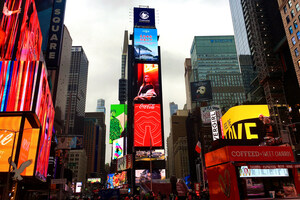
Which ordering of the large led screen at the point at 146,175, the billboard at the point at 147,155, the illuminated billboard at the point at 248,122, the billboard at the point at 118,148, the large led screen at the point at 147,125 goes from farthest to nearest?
the billboard at the point at 118,148
the large led screen at the point at 147,125
the billboard at the point at 147,155
the large led screen at the point at 146,175
the illuminated billboard at the point at 248,122

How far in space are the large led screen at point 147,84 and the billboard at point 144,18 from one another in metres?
17.0

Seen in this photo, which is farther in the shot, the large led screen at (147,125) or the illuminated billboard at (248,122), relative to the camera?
the large led screen at (147,125)

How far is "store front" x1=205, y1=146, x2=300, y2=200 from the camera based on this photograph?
1511 centimetres

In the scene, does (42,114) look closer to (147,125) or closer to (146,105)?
(147,125)

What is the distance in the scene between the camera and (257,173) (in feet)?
50.7

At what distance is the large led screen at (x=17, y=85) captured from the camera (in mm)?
18281

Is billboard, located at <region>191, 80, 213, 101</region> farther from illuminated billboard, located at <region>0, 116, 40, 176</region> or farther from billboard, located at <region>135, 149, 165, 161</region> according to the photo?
illuminated billboard, located at <region>0, 116, 40, 176</region>

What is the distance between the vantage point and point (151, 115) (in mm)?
69375

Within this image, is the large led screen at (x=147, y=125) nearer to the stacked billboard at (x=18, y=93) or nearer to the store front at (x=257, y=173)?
the stacked billboard at (x=18, y=93)

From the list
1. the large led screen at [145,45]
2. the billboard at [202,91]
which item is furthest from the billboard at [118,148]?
the large led screen at [145,45]

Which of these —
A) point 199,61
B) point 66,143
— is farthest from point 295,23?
point 199,61

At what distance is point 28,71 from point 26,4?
740 centimetres

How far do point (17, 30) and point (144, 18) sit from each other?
66.5m

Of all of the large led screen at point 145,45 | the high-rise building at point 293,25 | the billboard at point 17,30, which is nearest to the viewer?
the billboard at point 17,30
